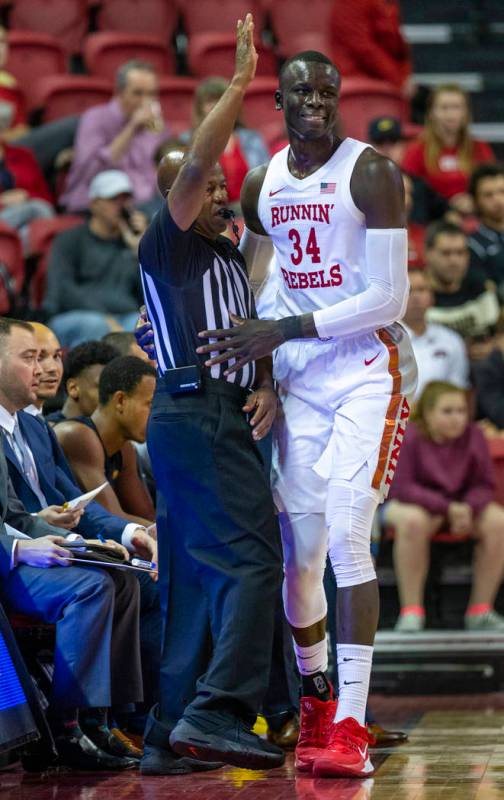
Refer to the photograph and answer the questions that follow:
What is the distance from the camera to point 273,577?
14.5ft

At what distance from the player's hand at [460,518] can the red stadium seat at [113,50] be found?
5103 mm

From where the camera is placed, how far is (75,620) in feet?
15.1

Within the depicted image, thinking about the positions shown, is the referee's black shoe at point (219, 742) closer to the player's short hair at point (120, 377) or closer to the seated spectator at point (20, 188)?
the player's short hair at point (120, 377)

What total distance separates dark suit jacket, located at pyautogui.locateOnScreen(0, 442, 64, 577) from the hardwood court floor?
71cm

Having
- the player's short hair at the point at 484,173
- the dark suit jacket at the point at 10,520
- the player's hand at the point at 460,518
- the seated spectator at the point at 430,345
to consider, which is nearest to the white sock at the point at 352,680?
the dark suit jacket at the point at 10,520

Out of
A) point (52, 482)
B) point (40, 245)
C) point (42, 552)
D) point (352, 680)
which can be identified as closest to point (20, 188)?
point (40, 245)

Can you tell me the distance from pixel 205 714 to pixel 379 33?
8081 millimetres

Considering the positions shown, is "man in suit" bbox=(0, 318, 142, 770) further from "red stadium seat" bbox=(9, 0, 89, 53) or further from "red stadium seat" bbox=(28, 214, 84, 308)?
"red stadium seat" bbox=(9, 0, 89, 53)

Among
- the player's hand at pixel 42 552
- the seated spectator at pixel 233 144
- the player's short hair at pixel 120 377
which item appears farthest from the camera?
the seated spectator at pixel 233 144

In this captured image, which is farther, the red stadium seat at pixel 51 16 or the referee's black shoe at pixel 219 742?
the red stadium seat at pixel 51 16

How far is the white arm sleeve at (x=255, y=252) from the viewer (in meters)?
4.89

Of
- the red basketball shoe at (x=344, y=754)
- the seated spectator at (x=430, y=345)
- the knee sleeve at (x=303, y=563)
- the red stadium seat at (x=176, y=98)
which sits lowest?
the seated spectator at (x=430, y=345)

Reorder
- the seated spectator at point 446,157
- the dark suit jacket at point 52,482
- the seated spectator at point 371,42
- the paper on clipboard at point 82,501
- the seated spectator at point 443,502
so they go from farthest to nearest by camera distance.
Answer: the seated spectator at point 371,42
the seated spectator at point 446,157
the seated spectator at point 443,502
the dark suit jacket at point 52,482
the paper on clipboard at point 82,501

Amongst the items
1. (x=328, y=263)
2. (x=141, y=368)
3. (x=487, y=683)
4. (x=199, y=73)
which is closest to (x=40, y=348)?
(x=141, y=368)
